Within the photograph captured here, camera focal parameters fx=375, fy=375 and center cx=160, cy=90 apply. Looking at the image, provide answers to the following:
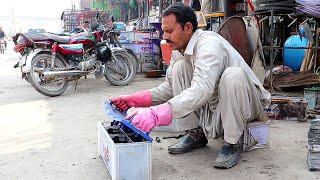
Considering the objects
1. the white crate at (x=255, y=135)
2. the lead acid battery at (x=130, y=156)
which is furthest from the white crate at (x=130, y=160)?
the white crate at (x=255, y=135)

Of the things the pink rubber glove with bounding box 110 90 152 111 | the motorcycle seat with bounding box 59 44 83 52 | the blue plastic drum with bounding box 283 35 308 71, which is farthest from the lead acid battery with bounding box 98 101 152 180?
the blue plastic drum with bounding box 283 35 308 71

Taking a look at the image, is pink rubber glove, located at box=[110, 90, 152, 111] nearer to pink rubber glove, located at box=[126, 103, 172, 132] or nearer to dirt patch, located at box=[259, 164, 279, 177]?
pink rubber glove, located at box=[126, 103, 172, 132]

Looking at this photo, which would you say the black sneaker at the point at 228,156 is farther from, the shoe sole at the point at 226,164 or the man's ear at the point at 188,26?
the man's ear at the point at 188,26

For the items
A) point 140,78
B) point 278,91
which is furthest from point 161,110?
point 140,78

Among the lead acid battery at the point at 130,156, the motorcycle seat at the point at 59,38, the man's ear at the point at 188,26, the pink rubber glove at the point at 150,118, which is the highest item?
the man's ear at the point at 188,26

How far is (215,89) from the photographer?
241 centimetres

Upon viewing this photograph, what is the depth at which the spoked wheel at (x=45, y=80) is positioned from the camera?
5.23m

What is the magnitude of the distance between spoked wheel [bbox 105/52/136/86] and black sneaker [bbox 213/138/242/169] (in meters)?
4.01

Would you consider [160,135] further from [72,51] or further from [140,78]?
[140,78]

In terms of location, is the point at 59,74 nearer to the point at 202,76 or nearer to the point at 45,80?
the point at 45,80

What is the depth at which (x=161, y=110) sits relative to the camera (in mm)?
1974

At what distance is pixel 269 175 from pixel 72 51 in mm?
4202

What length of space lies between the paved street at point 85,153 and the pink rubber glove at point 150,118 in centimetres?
46

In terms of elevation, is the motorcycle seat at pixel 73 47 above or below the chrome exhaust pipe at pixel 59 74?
above
